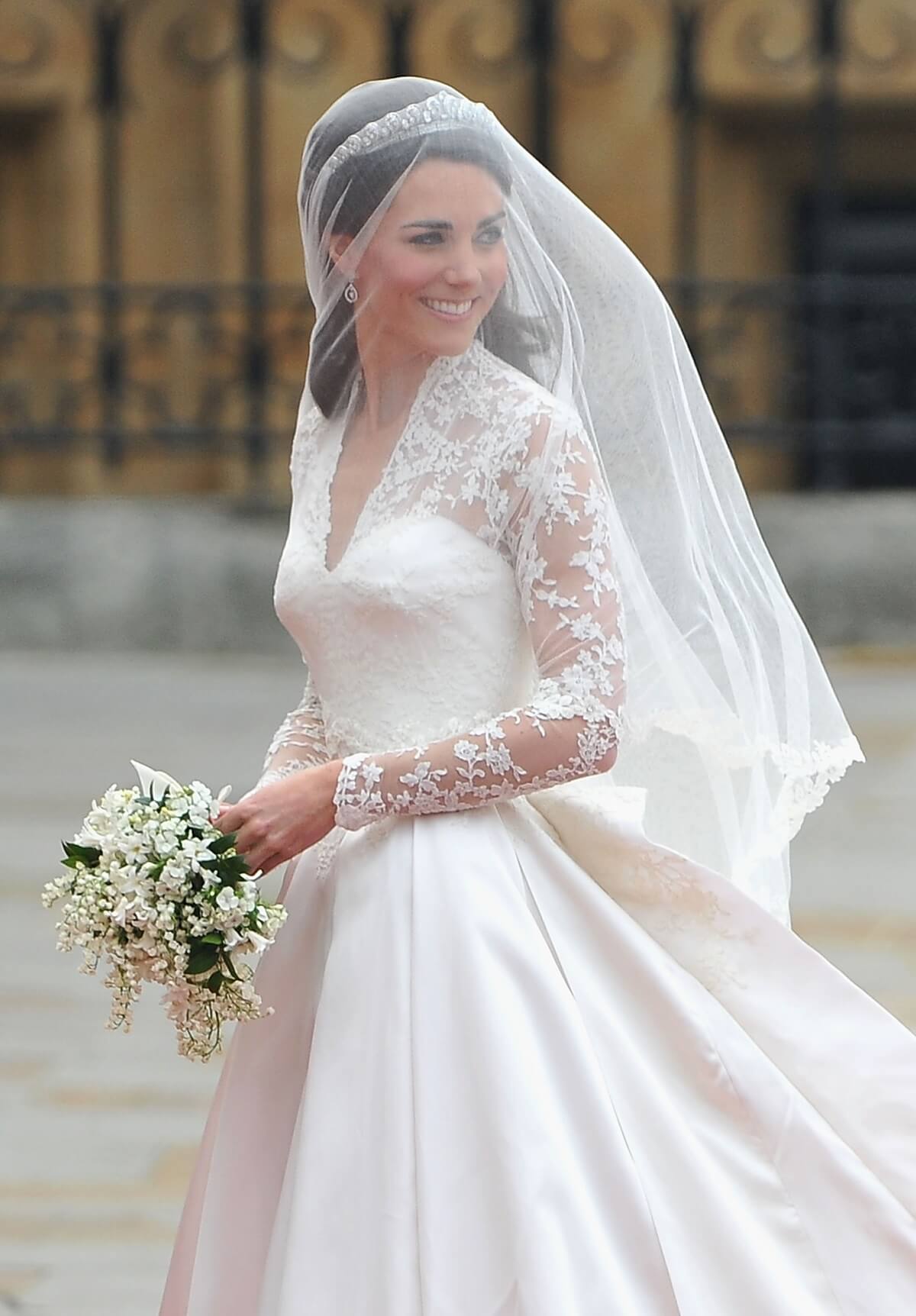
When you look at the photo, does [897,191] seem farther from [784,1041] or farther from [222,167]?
[784,1041]

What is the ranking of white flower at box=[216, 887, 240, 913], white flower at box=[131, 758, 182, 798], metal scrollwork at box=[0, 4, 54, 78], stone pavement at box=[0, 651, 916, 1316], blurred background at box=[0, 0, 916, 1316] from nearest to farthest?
1. white flower at box=[216, 887, 240, 913]
2. white flower at box=[131, 758, 182, 798]
3. stone pavement at box=[0, 651, 916, 1316]
4. blurred background at box=[0, 0, 916, 1316]
5. metal scrollwork at box=[0, 4, 54, 78]

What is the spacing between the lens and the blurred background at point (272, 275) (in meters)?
10.2

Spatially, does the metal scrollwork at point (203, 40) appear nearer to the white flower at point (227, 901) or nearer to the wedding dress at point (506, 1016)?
the wedding dress at point (506, 1016)

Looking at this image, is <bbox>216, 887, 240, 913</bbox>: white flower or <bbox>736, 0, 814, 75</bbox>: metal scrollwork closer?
<bbox>216, 887, 240, 913</bbox>: white flower

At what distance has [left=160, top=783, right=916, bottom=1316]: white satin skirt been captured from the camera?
2.27 m

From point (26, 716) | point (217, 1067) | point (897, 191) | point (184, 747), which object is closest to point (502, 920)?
point (217, 1067)

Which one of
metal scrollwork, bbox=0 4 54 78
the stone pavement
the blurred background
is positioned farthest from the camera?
metal scrollwork, bbox=0 4 54 78

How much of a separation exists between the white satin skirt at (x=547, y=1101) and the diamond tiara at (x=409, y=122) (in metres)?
0.77

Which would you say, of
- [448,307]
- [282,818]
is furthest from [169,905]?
[448,307]

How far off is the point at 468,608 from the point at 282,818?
0.31m

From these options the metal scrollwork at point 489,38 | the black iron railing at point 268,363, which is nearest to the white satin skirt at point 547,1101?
the black iron railing at point 268,363

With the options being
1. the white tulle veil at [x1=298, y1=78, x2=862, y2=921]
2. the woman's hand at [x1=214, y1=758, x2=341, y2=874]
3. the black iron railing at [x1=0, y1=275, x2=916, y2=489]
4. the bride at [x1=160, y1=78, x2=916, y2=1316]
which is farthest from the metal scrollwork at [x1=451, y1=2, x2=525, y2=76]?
the woman's hand at [x1=214, y1=758, x2=341, y2=874]

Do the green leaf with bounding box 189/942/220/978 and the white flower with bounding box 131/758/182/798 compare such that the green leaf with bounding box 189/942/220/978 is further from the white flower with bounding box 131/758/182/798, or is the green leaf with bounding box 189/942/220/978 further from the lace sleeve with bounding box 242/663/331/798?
the lace sleeve with bounding box 242/663/331/798

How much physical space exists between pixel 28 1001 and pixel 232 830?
3013 millimetres
